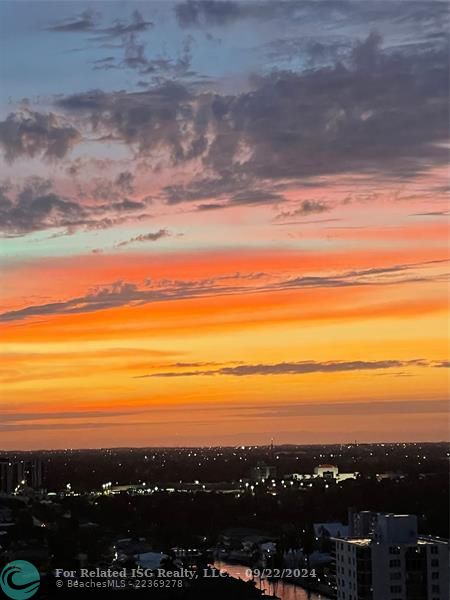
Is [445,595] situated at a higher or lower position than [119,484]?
higher

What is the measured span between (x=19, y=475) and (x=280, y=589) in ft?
29.2

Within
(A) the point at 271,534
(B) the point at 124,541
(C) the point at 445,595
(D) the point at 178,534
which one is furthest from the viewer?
(A) the point at 271,534

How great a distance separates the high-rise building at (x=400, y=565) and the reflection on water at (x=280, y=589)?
12.0 feet

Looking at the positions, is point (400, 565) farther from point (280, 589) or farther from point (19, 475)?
point (19, 475)

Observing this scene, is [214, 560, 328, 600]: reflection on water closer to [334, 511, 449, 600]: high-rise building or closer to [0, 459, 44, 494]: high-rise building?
[334, 511, 449, 600]: high-rise building

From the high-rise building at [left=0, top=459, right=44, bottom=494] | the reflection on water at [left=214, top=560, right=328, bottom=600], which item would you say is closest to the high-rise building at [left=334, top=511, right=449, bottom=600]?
the reflection on water at [left=214, top=560, right=328, bottom=600]

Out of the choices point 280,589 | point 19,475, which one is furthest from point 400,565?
point 19,475

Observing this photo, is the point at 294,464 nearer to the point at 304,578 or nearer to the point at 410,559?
the point at 304,578

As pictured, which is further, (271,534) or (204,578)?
(271,534)

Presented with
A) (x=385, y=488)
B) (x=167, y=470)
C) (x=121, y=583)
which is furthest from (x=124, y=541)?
(x=167, y=470)

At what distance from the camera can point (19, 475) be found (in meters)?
18.2

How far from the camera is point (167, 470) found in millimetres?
29844

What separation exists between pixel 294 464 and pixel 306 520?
17.6 meters

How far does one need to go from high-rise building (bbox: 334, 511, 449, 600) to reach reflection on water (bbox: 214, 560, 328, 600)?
3670mm
